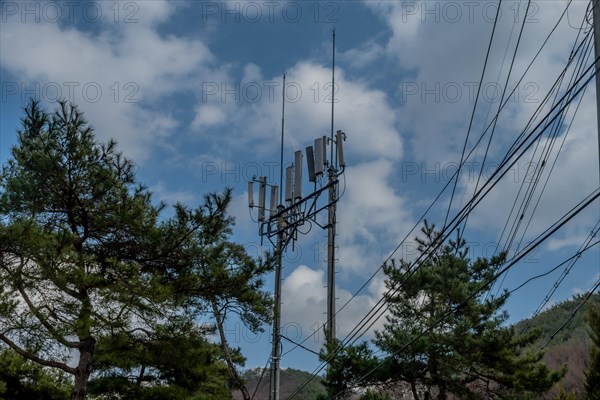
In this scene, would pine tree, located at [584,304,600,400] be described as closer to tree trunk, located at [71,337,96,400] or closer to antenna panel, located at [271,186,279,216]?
antenna panel, located at [271,186,279,216]

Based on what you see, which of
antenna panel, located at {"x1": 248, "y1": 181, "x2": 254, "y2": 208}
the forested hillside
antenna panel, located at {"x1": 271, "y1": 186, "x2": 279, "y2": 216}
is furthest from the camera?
the forested hillside

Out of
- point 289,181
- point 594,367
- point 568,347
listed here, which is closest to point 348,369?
point 289,181

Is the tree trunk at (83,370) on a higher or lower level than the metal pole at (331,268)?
lower

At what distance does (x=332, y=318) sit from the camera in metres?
15.5

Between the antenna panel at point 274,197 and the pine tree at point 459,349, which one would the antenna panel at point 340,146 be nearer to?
the antenna panel at point 274,197

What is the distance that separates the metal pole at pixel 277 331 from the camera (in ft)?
37.9

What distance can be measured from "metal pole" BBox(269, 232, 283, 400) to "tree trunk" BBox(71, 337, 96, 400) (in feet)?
15.4

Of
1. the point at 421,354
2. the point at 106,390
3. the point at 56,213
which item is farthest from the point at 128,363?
the point at 421,354

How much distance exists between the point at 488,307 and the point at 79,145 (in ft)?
40.1

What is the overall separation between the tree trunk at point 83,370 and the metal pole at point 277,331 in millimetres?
4684

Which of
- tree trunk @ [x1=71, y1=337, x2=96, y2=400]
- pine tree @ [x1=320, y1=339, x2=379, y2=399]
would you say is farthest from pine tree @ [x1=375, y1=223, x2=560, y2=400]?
tree trunk @ [x1=71, y1=337, x2=96, y2=400]

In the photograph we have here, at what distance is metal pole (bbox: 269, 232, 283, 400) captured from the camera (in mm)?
11560

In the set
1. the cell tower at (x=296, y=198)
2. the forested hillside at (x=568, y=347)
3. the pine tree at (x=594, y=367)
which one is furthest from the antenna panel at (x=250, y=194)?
the forested hillside at (x=568, y=347)

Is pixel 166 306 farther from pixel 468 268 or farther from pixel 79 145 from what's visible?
pixel 468 268
